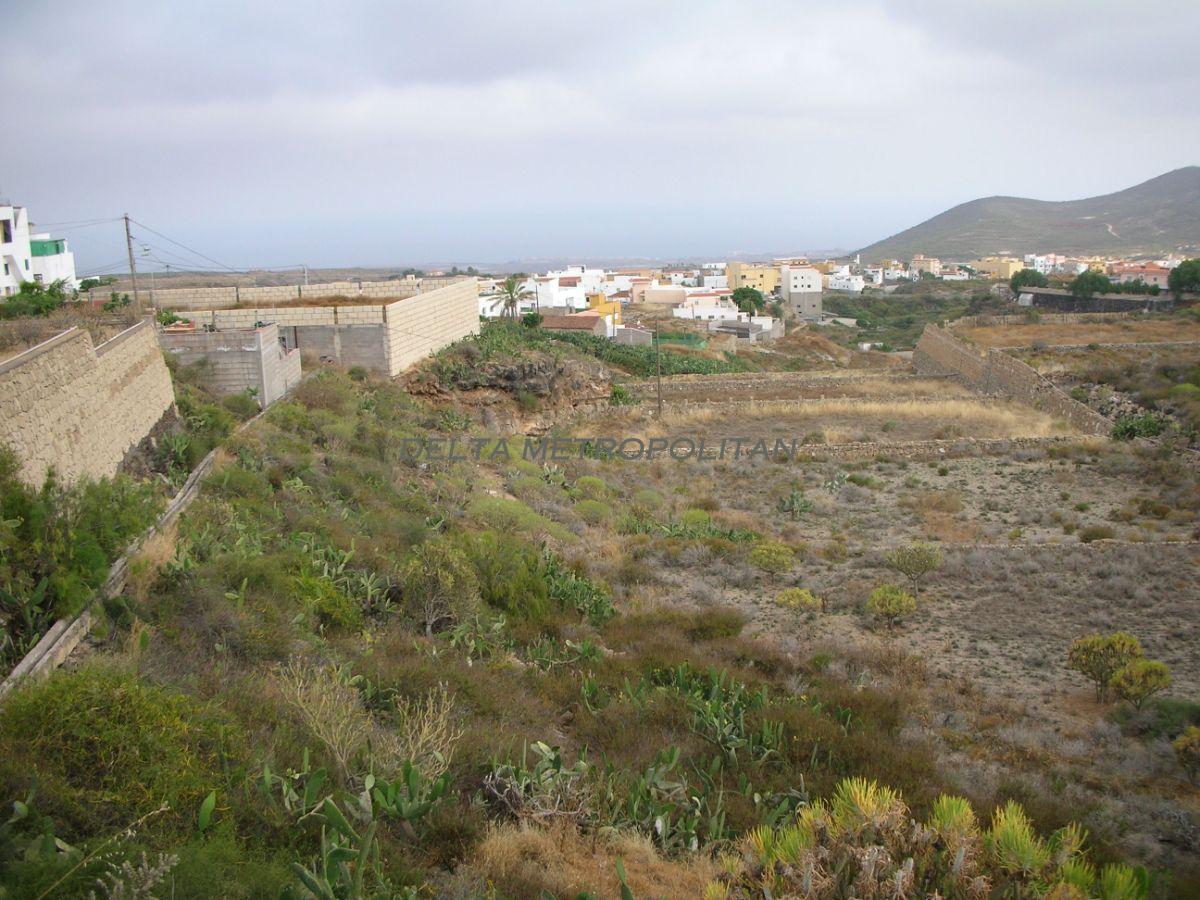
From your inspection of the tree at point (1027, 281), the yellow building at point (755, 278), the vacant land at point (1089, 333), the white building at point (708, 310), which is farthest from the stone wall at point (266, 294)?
the yellow building at point (755, 278)

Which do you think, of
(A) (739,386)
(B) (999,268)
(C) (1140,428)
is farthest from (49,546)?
(B) (999,268)

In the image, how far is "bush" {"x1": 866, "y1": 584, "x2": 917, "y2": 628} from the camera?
11.8m

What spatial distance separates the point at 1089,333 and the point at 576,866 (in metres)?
40.0

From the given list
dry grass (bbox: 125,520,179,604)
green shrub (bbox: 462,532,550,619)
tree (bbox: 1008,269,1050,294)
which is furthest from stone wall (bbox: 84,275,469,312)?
tree (bbox: 1008,269,1050,294)

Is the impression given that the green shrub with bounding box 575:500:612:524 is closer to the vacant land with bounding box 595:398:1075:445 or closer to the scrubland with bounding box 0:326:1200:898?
the scrubland with bounding box 0:326:1200:898

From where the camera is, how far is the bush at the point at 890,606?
11.8 m

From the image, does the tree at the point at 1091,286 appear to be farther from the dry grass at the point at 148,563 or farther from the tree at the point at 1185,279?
the dry grass at the point at 148,563

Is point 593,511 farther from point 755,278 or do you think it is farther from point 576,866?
point 755,278

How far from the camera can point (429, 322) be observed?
87.5 feet

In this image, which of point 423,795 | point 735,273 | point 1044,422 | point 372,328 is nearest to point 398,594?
point 423,795

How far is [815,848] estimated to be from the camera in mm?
4340

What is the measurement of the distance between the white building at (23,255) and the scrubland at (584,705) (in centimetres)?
2725

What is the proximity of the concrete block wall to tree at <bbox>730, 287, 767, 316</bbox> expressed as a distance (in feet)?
149

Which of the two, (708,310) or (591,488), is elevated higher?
(708,310)
